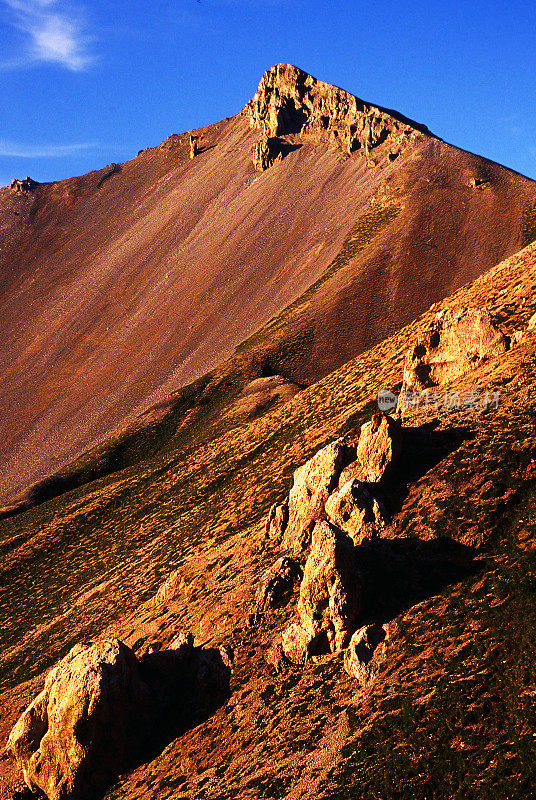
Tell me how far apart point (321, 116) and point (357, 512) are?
154 metres

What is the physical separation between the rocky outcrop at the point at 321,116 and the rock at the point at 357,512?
133 meters

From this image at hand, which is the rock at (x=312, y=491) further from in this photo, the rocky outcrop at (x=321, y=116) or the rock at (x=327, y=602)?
the rocky outcrop at (x=321, y=116)

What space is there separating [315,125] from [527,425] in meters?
154

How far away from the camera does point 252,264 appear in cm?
14150

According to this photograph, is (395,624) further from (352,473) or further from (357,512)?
(352,473)

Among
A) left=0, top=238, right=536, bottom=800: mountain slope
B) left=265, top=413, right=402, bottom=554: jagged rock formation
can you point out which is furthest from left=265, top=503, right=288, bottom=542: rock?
left=0, top=238, right=536, bottom=800: mountain slope

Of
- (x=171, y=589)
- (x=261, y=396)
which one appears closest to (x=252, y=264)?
(x=261, y=396)

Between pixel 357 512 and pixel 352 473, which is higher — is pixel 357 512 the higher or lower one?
the lower one

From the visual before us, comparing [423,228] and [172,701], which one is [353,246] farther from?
[172,701]

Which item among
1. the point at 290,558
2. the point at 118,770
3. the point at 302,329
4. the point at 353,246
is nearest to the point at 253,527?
the point at 290,558

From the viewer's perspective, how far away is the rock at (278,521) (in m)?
41.2

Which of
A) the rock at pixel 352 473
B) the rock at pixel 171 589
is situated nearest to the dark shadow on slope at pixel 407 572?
the rock at pixel 352 473

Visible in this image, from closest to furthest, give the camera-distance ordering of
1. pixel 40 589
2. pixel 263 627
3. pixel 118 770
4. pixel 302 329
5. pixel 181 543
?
pixel 118 770 → pixel 263 627 → pixel 181 543 → pixel 40 589 → pixel 302 329

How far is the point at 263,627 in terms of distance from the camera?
34.3 m
